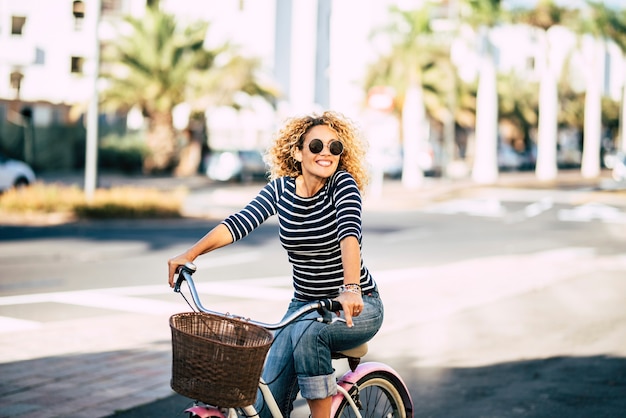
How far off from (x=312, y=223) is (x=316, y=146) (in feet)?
0.96

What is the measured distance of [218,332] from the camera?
3578 millimetres

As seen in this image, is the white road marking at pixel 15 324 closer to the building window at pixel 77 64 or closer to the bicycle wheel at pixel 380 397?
the bicycle wheel at pixel 380 397

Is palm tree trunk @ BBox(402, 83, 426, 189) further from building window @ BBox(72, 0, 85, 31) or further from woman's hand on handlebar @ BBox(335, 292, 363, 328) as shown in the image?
woman's hand on handlebar @ BBox(335, 292, 363, 328)

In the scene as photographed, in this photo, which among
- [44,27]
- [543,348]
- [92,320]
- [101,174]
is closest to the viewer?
[543,348]

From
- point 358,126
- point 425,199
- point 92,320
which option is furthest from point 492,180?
point 358,126

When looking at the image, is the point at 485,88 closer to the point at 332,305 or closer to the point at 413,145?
the point at 413,145

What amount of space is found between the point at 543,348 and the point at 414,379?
1654 millimetres

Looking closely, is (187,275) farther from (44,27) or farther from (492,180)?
(44,27)

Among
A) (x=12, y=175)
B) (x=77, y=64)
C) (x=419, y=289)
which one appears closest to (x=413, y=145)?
(x=12, y=175)

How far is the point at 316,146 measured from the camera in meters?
3.93

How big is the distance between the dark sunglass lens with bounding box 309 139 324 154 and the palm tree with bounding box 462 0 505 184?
44026mm

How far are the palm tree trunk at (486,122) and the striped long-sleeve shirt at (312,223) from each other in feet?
148

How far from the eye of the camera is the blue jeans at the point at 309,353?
3889mm

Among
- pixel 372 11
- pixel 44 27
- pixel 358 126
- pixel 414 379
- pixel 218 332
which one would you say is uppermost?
pixel 372 11
